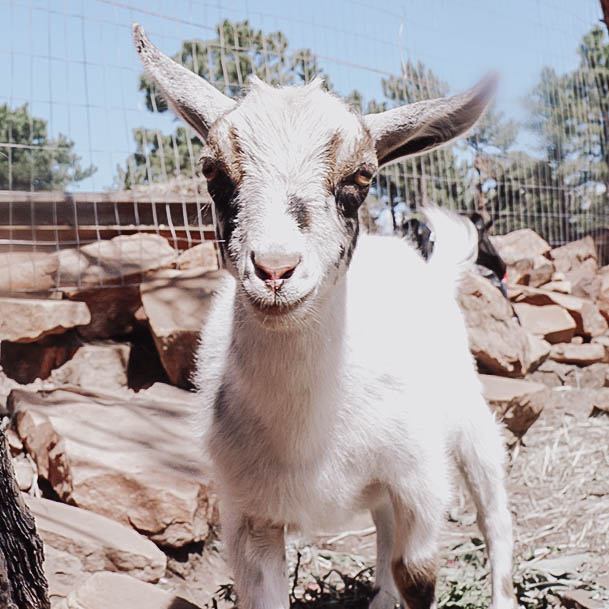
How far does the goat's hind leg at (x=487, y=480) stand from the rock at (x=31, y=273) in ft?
9.31

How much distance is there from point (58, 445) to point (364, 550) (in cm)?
168

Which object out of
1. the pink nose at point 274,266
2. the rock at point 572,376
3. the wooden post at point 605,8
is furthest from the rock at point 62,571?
the rock at point 572,376

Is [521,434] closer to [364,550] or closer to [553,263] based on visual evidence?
[364,550]

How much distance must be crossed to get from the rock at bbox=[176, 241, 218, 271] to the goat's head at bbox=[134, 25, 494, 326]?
3.31m

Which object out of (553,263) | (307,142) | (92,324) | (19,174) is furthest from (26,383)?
(553,263)

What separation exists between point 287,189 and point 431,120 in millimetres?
563

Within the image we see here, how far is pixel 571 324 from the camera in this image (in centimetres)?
896

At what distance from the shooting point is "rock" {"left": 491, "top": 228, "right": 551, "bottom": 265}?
997 cm

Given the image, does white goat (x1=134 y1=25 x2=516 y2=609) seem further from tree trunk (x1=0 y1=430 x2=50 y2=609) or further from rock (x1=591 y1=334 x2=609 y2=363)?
rock (x1=591 y1=334 x2=609 y2=363)

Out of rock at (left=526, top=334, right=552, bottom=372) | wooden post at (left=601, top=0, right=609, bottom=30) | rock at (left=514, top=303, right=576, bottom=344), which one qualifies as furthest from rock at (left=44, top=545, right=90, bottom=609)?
rock at (left=514, top=303, right=576, bottom=344)

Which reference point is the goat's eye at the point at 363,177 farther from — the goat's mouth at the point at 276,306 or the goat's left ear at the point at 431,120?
the goat's mouth at the point at 276,306

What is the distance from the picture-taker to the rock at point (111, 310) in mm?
5645

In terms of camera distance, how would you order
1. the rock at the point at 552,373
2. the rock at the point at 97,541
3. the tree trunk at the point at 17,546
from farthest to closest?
the rock at the point at 552,373 < the rock at the point at 97,541 < the tree trunk at the point at 17,546

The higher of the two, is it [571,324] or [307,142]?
[307,142]
